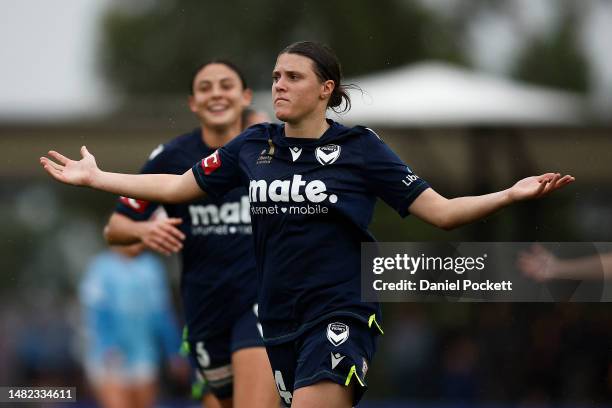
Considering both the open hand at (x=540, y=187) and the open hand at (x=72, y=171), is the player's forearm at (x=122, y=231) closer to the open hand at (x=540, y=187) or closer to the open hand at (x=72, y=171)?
the open hand at (x=72, y=171)

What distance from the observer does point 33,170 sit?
48.0 feet

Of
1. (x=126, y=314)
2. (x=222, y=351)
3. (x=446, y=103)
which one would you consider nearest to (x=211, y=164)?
(x=222, y=351)

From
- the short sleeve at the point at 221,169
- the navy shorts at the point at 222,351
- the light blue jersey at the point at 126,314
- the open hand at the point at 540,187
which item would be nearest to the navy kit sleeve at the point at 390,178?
the open hand at the point at 540,187

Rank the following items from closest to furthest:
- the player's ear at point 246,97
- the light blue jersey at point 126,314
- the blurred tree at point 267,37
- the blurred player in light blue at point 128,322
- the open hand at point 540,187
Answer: the open hand at point 540,187, the player's ear at point 246,97, the blurred player in light blue at point 128,322, the light blue jersey at point 126,314, the blurred tree at point 267,37

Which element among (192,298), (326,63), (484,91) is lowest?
(192,298)

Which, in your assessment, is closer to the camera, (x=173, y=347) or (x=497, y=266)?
(x=497, y=266)

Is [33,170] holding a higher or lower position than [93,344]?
higher

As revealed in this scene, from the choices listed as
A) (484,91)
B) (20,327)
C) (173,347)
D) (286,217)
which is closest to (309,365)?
(286,217)

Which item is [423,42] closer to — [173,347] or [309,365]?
[173,347]

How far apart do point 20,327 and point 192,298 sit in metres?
13.2

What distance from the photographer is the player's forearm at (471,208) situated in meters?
5.95

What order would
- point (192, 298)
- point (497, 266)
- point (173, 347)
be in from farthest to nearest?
1. point (173, 347)
2. point (192, 298)
3. point (497, 266)

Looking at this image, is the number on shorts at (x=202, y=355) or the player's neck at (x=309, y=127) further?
the number on shorts at (x=202, y=355)

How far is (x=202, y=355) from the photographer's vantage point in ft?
26.0
